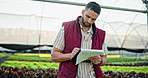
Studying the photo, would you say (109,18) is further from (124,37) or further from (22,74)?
(22,74)

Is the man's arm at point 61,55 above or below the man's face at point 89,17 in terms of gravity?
below

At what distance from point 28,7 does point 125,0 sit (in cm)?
571

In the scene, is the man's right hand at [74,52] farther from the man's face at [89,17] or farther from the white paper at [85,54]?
the man's face at [89,17]

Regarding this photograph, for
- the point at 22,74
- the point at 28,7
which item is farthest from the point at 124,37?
the point at 22,74

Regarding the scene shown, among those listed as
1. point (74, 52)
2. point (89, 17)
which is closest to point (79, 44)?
point (74, 52)

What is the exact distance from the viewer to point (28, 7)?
14266mm

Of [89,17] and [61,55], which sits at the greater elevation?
[89,17]

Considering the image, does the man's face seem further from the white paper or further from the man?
the white paper

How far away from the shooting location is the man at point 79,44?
231 cm

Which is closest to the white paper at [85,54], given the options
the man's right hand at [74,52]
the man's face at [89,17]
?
the man's right hand at [74,52]

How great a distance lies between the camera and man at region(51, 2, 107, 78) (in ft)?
7.57

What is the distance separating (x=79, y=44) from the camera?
7.69ft

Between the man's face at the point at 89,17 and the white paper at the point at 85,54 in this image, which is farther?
the man's face at the point at 89,17

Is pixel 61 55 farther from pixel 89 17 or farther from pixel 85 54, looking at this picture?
pixel 89 17
